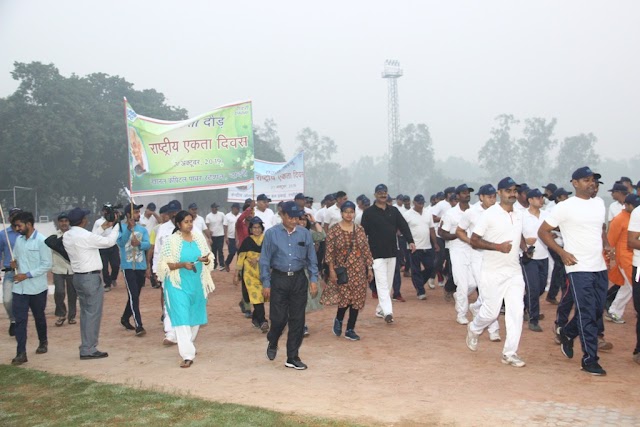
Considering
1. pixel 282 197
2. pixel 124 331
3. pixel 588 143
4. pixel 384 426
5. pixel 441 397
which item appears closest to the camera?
pixel 384 426

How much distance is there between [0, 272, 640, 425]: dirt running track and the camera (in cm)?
551

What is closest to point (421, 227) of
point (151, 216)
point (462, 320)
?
point (462, 320)

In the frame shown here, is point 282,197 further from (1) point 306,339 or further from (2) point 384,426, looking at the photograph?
(2) point 384,426

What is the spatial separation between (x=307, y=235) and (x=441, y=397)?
8.37 ft

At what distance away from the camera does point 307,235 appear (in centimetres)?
762

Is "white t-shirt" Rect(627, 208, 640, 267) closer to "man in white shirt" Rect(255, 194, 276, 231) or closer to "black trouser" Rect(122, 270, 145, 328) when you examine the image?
"black trouser" Rect(122, 270, 145, 328)

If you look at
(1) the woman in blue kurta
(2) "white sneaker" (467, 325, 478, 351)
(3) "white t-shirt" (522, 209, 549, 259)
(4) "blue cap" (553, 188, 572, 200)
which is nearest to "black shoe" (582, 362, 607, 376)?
(2) "white sneaker" (467, 325, 478, 351)

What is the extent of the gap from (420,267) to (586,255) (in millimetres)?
6031

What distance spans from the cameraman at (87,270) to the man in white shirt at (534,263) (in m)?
5.36

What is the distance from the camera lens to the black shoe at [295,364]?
23.4 feet

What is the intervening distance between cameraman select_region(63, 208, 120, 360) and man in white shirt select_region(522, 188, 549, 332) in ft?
17.6

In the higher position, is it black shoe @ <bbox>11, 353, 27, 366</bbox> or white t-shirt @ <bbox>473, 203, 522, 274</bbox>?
white t-shirt @ <bbox>473, 203, 522, 274</bbox>

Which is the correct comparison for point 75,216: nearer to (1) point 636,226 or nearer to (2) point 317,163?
(1) point 636,226

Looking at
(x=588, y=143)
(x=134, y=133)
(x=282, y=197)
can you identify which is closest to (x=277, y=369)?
(x=134, y=133)
